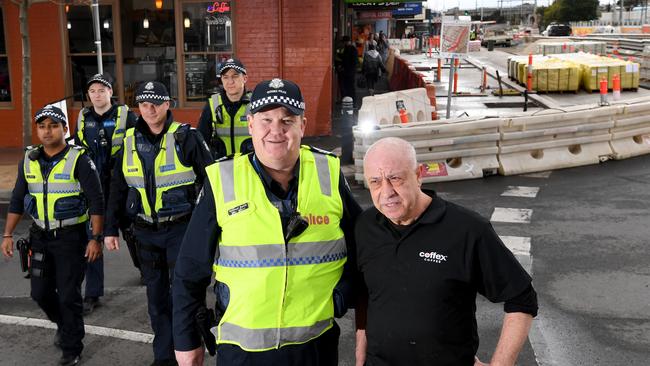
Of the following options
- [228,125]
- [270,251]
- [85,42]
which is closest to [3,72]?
[85,42]

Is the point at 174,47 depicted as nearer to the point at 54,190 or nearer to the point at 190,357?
the point at 54,190

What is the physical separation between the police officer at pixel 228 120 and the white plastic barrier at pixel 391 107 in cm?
479

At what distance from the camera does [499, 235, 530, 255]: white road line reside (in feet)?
25.7

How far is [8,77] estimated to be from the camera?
1495 centimetres

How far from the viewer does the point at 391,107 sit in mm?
13906

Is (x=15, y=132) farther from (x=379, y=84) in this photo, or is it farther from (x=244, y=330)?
(x=379, y=84)

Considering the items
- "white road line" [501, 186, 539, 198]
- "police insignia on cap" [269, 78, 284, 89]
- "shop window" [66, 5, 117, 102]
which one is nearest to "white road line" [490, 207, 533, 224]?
"white road line" [501, 186, 539, 198]

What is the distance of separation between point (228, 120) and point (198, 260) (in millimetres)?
4295

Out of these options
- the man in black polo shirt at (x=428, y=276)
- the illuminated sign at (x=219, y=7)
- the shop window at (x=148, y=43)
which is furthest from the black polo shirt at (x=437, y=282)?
the shop window at (x=148, y=43)

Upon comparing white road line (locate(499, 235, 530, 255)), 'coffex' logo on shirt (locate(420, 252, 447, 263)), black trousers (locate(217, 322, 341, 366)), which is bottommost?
white road line (locate(499, 235, 530, 255))

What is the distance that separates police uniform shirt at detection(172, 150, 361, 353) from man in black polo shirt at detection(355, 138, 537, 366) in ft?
0.96

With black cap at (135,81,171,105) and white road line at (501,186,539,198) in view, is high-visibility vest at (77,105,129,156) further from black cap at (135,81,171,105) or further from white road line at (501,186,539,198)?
white road line at (501,186,539,198)

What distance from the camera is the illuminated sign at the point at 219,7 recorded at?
48.2 ft

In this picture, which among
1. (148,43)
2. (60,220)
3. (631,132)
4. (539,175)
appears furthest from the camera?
(148,43)
